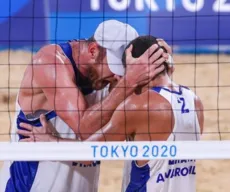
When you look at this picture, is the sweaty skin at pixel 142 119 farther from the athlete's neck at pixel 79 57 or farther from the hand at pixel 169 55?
the athlete's neck at pixel 79 57

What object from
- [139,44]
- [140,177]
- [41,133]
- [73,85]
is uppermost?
[139,44]

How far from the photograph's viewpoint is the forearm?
2.37m

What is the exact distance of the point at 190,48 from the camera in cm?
240

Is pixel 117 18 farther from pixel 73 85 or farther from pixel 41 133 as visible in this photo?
pixel 41 133

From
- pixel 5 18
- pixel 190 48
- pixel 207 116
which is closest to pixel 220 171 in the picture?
pixel 207 116

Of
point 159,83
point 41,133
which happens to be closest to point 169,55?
point 159,83

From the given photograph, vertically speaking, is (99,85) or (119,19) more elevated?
(119,19)

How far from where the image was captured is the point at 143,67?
93.2 inches

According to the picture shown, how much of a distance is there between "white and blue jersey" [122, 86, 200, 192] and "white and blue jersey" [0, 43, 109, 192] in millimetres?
145

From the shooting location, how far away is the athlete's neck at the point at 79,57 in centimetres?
239

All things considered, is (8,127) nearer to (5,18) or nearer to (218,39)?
(5,18)

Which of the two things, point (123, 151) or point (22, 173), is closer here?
point (123, 151)

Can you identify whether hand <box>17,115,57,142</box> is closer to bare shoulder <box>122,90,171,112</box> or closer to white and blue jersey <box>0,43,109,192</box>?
white and blue jersey <box>0,43,109,192</box>

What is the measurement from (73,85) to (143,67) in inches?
8.1
